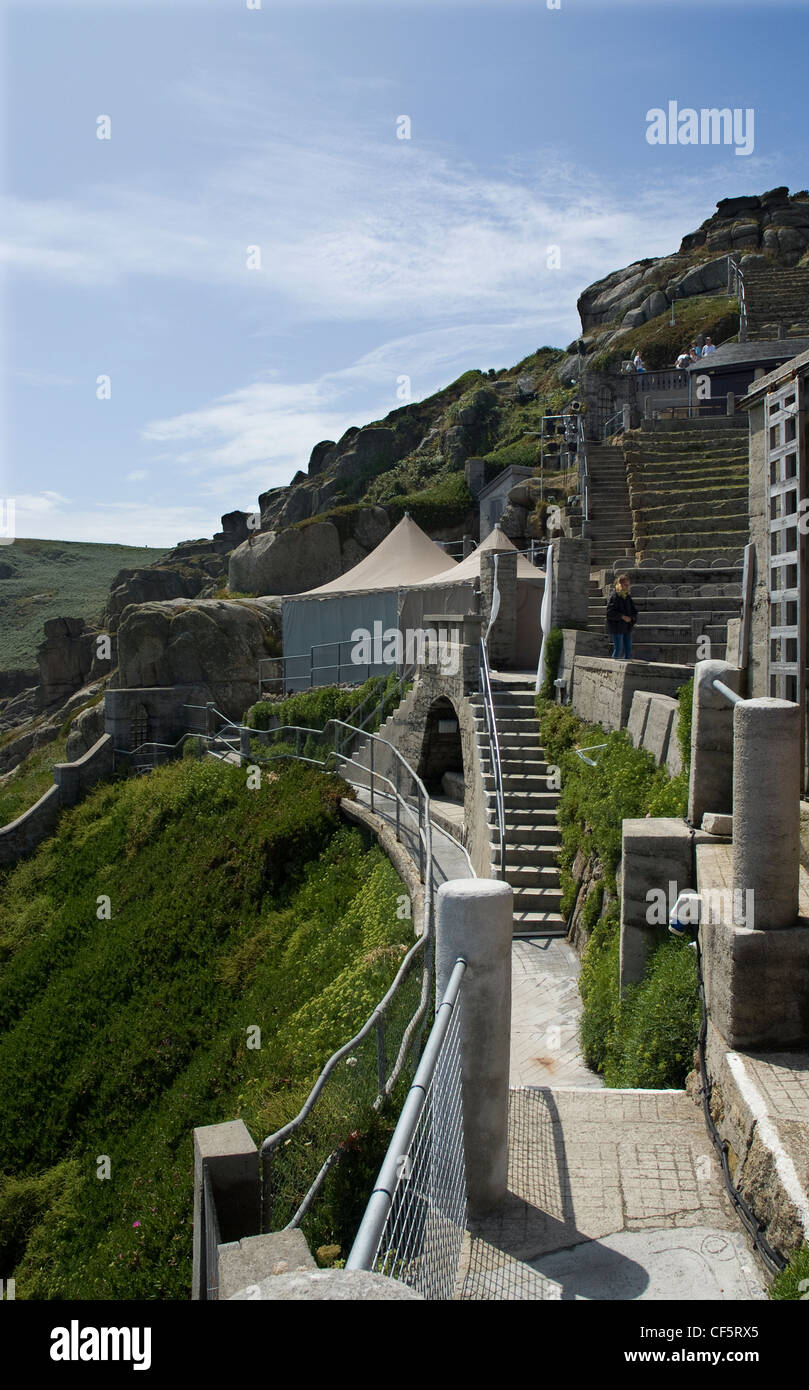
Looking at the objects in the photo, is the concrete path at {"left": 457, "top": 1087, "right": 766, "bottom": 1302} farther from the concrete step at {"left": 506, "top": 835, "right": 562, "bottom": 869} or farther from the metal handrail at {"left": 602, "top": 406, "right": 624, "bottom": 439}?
the metal handrail at {"left": 602, "top": 406, "right": 624, "bottom": 439}

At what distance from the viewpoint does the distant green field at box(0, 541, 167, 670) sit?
6906 centimetres

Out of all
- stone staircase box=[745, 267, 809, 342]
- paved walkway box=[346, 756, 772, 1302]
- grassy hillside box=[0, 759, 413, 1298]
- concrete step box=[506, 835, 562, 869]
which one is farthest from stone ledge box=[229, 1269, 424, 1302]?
stone staircase box=[745, 267, 809, 342]

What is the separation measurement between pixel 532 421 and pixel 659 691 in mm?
41127

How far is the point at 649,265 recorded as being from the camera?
63031 millimetres

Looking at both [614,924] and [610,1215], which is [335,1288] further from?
[614,924]

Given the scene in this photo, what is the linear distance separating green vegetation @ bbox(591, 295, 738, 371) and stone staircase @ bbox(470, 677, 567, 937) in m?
33.9

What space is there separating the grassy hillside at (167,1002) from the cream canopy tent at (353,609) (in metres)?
5.47

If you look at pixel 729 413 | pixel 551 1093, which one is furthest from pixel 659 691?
pixel 729 413

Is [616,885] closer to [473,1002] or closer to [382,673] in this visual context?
[473,1002]

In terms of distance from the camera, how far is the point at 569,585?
597 inches

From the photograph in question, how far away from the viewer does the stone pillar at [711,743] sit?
6555 millimetres

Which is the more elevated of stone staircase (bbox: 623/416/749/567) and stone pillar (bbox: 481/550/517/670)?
stone staircase (bbox: 623/416/749/567)

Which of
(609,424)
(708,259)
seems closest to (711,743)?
(609,424)

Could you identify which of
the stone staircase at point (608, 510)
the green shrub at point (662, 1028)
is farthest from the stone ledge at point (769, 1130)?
the stone staircase at point (608, 510)
